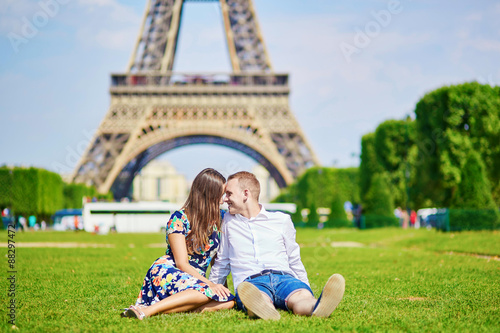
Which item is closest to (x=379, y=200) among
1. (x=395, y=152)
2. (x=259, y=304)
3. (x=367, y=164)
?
(x=367, y=164)

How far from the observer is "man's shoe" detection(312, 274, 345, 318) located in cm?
391

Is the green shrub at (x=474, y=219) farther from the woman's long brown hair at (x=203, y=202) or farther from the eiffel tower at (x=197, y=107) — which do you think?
the eiffel tower at (x=197, y=107)

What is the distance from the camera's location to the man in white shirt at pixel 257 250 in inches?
173

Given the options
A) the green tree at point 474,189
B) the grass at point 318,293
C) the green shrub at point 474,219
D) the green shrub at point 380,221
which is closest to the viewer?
the grass at point 318,293

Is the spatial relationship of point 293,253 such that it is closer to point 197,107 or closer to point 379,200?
point 379,200

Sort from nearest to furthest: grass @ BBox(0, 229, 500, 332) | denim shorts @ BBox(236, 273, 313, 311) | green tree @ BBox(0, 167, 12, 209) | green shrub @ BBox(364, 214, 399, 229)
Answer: grass @ BBox(0, 229, 500, 332) → denim shorts @ BBox(236, 273, 313, 311) → green shrub @ BBox(364, 214, 399, 229) → green tree @ BBox(0, 167, 12, 209)

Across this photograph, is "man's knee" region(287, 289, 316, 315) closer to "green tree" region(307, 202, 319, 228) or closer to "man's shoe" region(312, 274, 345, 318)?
"man's shoe" region(312, 274, 345, 318)

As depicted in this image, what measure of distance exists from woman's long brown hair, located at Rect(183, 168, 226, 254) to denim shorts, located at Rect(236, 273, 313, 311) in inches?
21.8

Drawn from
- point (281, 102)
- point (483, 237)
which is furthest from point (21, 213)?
point (483, 237)

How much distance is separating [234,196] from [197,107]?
36565mm

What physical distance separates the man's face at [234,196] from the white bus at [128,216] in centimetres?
3483

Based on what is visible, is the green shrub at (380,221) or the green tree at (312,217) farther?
the green tree at (312,217)

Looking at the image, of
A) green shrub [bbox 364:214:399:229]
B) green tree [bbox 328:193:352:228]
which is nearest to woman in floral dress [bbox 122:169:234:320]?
green shrub [bbox 364:214:399:229]

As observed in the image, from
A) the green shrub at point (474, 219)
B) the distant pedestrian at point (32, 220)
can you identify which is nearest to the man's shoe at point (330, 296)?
the green shrub at point (474, 219)
